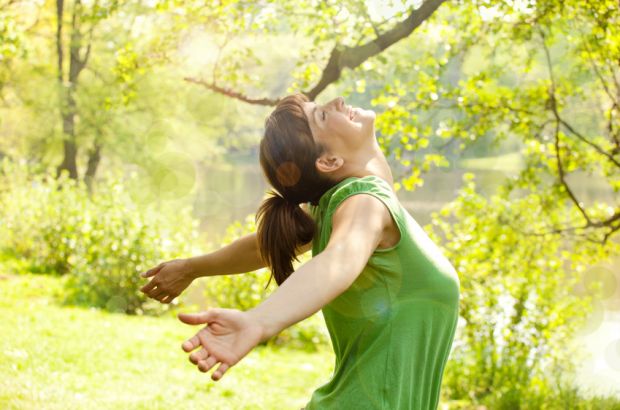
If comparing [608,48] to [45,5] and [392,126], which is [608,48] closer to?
[392,126]

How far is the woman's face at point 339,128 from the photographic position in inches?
75.5

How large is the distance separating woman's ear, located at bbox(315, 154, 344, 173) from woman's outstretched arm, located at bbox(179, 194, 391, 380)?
269mm

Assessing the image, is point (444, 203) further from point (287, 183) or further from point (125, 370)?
point (287, 183)

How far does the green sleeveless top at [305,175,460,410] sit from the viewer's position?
5.46ft

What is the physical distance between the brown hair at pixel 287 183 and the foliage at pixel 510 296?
434cm

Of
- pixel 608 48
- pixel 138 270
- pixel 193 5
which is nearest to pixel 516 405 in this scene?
→ pixel 608 48

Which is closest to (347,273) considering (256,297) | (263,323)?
(263,323)

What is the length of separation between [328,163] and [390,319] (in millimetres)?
462

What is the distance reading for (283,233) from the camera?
182cm

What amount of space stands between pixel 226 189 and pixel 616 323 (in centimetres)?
2736

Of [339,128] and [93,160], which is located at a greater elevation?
[339,128]

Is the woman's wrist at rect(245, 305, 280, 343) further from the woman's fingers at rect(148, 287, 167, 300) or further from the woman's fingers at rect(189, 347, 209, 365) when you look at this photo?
the woman's fingers at rect(148, 287, 167, 300)

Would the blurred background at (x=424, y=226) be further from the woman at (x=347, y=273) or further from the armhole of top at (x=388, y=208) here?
the armhole of top at (x=388, y=208)

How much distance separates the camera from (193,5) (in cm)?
575
